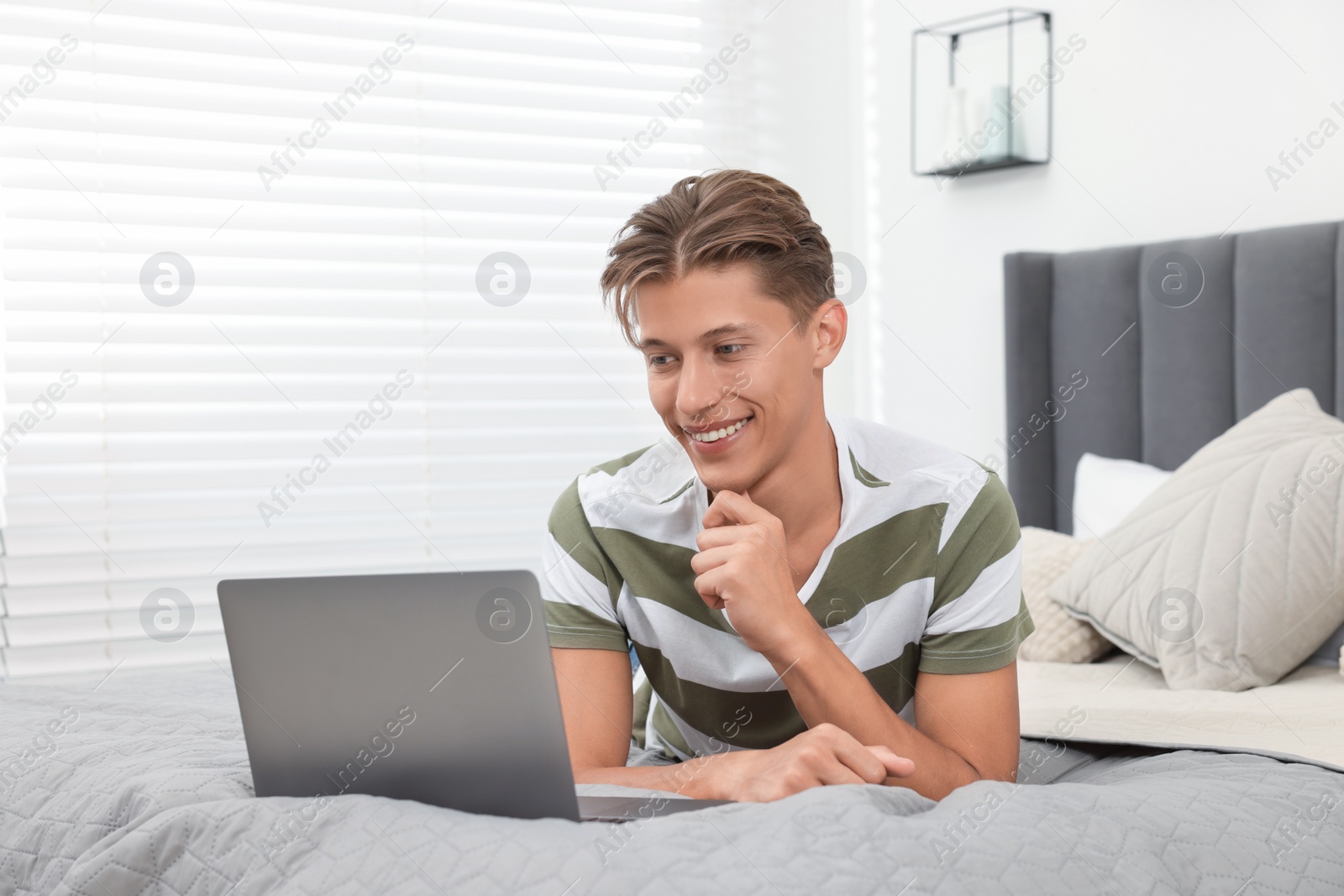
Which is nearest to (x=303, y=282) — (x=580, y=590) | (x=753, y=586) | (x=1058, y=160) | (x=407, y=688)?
(x=580, y=590)

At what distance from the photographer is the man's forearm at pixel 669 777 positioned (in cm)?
98

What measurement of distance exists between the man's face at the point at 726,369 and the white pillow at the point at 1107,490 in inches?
45.0

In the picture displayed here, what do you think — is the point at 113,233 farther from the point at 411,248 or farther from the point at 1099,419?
the point at 1099,419

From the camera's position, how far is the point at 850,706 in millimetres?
1019

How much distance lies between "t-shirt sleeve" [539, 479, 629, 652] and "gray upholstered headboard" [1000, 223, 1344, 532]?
134 cm

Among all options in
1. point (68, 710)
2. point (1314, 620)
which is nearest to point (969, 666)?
point (1314, 620)

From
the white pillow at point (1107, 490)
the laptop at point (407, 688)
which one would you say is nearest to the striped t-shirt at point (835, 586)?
the laptop at point (407, 688)

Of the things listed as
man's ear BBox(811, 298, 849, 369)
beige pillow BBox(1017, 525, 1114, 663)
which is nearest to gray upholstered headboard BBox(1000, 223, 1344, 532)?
beige pillow BBox(1017, 525, 1114, 663)

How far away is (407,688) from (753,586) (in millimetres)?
348

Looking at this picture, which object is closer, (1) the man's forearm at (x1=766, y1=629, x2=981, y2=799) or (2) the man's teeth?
(1) the man's forearm at (x1=766, y1=629, x2=981, y2=799)

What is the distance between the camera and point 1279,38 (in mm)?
2033

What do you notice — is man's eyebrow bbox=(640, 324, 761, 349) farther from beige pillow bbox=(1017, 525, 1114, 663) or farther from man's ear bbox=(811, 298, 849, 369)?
beige pillow bbox=(1017, 525, 1114, 663)

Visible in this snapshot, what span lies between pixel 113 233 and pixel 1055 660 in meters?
2.00

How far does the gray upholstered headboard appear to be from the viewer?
6.33ft
